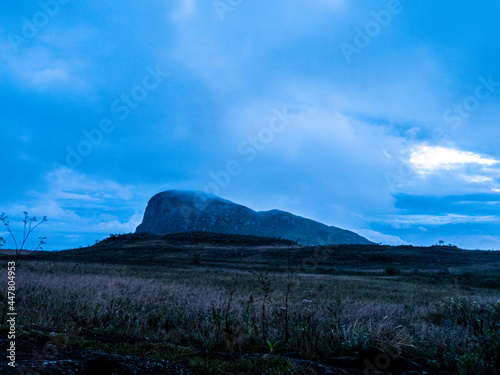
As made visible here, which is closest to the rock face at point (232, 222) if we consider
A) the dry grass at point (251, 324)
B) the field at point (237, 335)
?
the dry grass at point (251, 324)

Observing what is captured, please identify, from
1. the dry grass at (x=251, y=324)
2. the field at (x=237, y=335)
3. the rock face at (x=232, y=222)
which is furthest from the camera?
the rock face at (x=232, y=222)

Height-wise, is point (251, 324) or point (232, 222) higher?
point (232, 222)

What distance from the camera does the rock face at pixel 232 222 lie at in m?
170

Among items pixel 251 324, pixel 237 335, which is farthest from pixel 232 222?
pixel 237 335

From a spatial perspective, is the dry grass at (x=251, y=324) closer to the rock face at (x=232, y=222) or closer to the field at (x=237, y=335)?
the field at (x=237, y=335)

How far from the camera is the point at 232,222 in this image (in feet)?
570

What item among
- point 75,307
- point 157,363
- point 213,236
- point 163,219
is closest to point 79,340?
point 157,363

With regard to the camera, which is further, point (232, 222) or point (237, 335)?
point (232, 222)

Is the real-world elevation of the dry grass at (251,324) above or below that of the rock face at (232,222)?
below

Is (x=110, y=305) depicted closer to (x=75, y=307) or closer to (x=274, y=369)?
(x=75, y=307)

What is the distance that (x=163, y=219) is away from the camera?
191000mm

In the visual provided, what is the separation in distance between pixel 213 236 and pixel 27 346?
8207 cm

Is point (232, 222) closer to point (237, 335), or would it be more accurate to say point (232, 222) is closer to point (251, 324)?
point (251, 324)

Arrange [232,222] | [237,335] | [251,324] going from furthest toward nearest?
[232,222]
[251,324]
[237,335]
